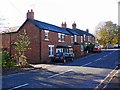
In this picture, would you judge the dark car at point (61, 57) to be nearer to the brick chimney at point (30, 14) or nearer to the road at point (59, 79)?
the brick chimney at point (30, 14)

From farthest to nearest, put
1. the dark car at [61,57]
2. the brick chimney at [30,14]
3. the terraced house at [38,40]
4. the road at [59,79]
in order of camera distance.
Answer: the brick chimney at [30,14], the terraced house at [38,40], the dark car at [61,57], the road at [59,79]

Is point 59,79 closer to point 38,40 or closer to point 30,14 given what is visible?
point 38,40

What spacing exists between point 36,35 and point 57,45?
659cm

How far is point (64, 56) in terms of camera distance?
34.8 metres

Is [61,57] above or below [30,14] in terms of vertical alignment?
below

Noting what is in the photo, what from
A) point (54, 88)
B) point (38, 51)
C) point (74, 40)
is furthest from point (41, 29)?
point (54, 88)

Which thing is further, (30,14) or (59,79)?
(30,14)

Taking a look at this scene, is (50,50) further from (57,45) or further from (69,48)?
(69,48)

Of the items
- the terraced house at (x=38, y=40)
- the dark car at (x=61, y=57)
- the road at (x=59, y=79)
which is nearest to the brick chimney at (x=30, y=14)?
the terraced house at (x=38, y=40)

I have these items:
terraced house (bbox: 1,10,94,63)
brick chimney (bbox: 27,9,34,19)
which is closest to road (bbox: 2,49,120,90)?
terraced house (bbox: 1,10,94,63)

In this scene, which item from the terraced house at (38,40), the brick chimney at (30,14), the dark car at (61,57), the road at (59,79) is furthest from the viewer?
the brick chimney at (30,14)

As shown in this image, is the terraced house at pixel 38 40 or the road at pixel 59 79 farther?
the terraced house at pixel 38 40

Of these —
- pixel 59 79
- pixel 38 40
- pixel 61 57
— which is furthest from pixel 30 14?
pixel 59 79

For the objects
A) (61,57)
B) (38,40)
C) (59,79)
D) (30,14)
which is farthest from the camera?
(30,14)
